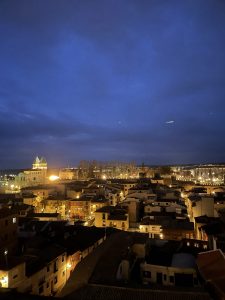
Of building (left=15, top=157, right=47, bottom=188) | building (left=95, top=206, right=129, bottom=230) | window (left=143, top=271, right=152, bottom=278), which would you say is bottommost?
window (left=143, top=271, right=152, bottom=278)

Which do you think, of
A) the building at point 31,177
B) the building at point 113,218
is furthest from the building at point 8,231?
the building at point 31,177

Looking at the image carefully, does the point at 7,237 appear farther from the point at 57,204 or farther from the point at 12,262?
the point at 57,204

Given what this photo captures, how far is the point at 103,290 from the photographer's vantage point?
31.2 feet

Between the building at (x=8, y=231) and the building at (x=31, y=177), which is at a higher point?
the building at (x=31, y=177)

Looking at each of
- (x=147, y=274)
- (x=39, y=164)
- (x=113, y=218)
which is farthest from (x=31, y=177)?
(x=147, y=274)

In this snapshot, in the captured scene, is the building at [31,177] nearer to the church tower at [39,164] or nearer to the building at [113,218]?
the church tower at [39,164]

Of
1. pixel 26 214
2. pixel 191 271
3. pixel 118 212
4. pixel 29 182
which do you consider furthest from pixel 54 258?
pixel 29 182

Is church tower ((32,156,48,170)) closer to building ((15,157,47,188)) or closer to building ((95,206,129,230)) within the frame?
building ((15,157,47,188))

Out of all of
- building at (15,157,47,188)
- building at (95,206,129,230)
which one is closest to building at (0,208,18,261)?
building at (95,206,129,230)

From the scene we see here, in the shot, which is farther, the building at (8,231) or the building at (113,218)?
the building at (113,218)

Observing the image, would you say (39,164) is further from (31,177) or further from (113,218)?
(113,218)

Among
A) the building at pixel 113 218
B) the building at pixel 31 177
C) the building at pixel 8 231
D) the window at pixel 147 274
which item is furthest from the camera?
the building at pixel 31 177

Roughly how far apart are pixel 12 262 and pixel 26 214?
1898 centimetres

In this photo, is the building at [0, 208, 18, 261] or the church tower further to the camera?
the church tower
